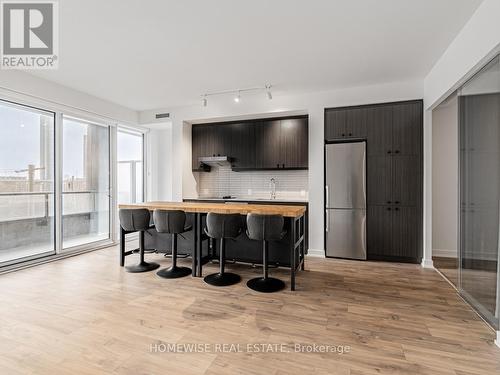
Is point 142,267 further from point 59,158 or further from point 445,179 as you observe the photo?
point 445,179

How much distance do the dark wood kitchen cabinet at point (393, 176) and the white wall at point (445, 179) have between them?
709mm

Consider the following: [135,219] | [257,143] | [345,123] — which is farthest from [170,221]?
[345,123]

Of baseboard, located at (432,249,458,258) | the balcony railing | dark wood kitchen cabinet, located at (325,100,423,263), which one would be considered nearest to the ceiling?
dark wood kitchen cabinet, located at (325,100,423,263)

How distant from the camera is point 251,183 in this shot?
18.5 feet

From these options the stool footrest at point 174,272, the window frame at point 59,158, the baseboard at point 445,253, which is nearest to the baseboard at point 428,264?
the baseboard at point 445,253

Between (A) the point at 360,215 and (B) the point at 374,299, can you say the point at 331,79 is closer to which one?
(A) the point at 360,215

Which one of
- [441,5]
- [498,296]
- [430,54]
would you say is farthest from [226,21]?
[498,296]

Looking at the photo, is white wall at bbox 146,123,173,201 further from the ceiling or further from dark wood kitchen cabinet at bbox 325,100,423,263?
dark wood kitchen cabinet at bbox 325,100,423,263

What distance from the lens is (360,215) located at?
437 centimetres

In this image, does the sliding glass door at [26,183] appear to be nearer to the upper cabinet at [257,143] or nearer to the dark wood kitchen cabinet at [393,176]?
the upper cabinet at [257,143]

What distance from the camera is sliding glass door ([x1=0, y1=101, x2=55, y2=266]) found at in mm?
3807

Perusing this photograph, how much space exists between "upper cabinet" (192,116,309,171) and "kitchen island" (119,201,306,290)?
1494 mm

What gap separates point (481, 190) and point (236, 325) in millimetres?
2585

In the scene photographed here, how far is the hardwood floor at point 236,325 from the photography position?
1.83 m
